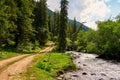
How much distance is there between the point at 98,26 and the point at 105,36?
5590mm

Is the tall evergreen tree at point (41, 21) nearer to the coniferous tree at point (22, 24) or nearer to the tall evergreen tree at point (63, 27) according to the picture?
the tall evergreen tree at point (63, 27)

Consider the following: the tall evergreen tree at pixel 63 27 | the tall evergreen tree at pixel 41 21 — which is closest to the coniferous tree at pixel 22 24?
the tall evergreen tree at pixel 63 27

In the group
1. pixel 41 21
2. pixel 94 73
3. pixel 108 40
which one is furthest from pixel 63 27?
pixel 94 73

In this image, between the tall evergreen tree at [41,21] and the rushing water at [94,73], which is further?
the tall evergreen tree at [41,21]

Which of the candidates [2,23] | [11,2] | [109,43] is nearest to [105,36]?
[109,43]

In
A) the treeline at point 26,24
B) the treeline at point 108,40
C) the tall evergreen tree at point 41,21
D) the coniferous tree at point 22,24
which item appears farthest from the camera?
the tall evergreen tree at point 41,21

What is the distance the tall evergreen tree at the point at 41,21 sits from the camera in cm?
8862

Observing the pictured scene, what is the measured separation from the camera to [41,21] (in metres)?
89.3

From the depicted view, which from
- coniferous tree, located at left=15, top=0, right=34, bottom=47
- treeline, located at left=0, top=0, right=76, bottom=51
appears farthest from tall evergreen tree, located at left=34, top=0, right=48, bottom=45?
coniferous tree, located at left=15, top=0, right=34, bottom=47

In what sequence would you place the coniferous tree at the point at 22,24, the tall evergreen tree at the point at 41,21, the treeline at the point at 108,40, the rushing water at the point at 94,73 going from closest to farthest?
1. the rushing water at the point at 94,73
2. the coniferous tree at the point at 22,24
3. the treeline at the point at 108,40
4. the tall evergreen tree at the point at 41,21

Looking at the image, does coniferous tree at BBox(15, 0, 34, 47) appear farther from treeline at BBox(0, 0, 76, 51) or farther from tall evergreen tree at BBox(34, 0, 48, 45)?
→ tall evergreen tree at BBox(34, 0, 48, 45)

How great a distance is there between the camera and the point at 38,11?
90.1 m

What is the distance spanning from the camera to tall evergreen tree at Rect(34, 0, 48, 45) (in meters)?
88.6

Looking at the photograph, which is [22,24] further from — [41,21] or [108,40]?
[41,21]
